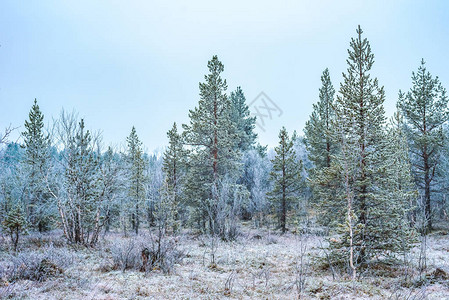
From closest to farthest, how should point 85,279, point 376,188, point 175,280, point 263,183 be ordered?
point 85,279, point 175,280, point 376,188, point 263,183

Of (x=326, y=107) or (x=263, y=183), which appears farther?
(x=263, y=183)

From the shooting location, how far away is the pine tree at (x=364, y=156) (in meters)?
8.14

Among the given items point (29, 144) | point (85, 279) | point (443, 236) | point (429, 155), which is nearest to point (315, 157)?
point (429, 155)

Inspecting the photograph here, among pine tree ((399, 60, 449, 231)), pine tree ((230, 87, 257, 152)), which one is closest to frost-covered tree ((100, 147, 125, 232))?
pine tree ((230, 87, 257, 152))

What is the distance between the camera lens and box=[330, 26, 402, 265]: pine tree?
814cm

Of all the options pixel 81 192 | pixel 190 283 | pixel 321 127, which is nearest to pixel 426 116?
pixel 321 127

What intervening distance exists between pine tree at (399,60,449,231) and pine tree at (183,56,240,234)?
44.8 ft

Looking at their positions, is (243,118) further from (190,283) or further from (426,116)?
(190,283)

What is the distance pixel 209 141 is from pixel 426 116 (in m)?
16.3

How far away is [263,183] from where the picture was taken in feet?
103

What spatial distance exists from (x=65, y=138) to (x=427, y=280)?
49.8 feet

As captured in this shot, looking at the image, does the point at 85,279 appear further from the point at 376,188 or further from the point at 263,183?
the point at 263,183

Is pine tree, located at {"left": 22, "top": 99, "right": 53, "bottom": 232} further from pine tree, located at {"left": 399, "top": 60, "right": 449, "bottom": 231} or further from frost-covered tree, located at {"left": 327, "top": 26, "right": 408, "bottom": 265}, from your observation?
pine tree, located at {"left": 399, "top": 60, "right": 449, "bottom": 231}

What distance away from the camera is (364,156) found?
908 cm
